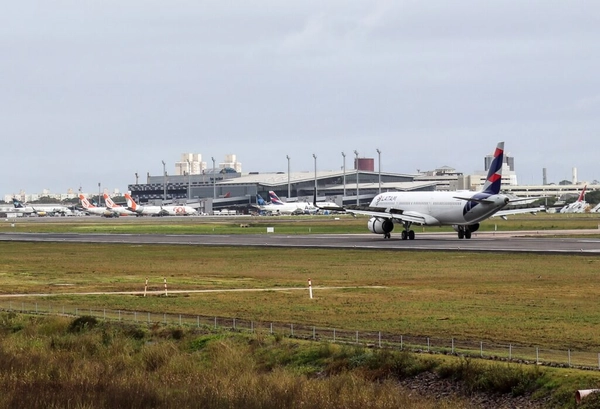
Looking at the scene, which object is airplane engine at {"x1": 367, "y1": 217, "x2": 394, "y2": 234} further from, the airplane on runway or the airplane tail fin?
the airplane tail fin

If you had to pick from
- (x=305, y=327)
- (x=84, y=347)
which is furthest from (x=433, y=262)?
(x=84, y=347)

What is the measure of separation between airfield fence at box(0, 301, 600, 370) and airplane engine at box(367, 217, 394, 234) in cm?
6504

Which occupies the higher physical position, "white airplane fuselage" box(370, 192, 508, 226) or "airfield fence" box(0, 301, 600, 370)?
"white airplane fuselage" box(370, 192, 508, 226)

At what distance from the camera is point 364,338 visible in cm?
3800

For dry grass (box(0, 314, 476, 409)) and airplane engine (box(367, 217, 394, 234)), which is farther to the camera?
airplane engine (box(367, 217, 394, 234))

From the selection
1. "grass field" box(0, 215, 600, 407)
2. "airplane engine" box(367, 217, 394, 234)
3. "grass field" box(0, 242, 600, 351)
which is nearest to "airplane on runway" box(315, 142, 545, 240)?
"airplane engine" box(367, 217, 394, 234)

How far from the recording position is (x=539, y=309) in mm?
45719

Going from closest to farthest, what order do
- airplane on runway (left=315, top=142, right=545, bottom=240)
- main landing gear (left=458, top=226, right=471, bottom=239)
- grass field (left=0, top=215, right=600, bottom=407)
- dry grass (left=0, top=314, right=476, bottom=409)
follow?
dry grass (left=0, top=314, right=476, bottom=409)
grass field (left=0, top=215, right=600, bottom=407)
airplane on runway (left=315, top=142, right=545, bottom=240)
main landing gear (left=458, top=226, right=471, bottom=239)

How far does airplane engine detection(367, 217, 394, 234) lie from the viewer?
11181 cm

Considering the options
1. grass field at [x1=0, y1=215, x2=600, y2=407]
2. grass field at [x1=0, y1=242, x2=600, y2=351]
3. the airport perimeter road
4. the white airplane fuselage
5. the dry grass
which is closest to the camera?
the dry grass

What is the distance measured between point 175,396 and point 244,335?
8439 mm

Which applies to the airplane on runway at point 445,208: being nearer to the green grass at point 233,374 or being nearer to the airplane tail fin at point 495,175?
the airplane tail fin at point 495,175

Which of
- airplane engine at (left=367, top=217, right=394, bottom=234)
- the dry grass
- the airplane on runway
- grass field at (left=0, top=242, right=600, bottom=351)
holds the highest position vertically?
the airplane on runway

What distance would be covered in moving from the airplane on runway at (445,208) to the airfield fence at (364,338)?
2464 inches
